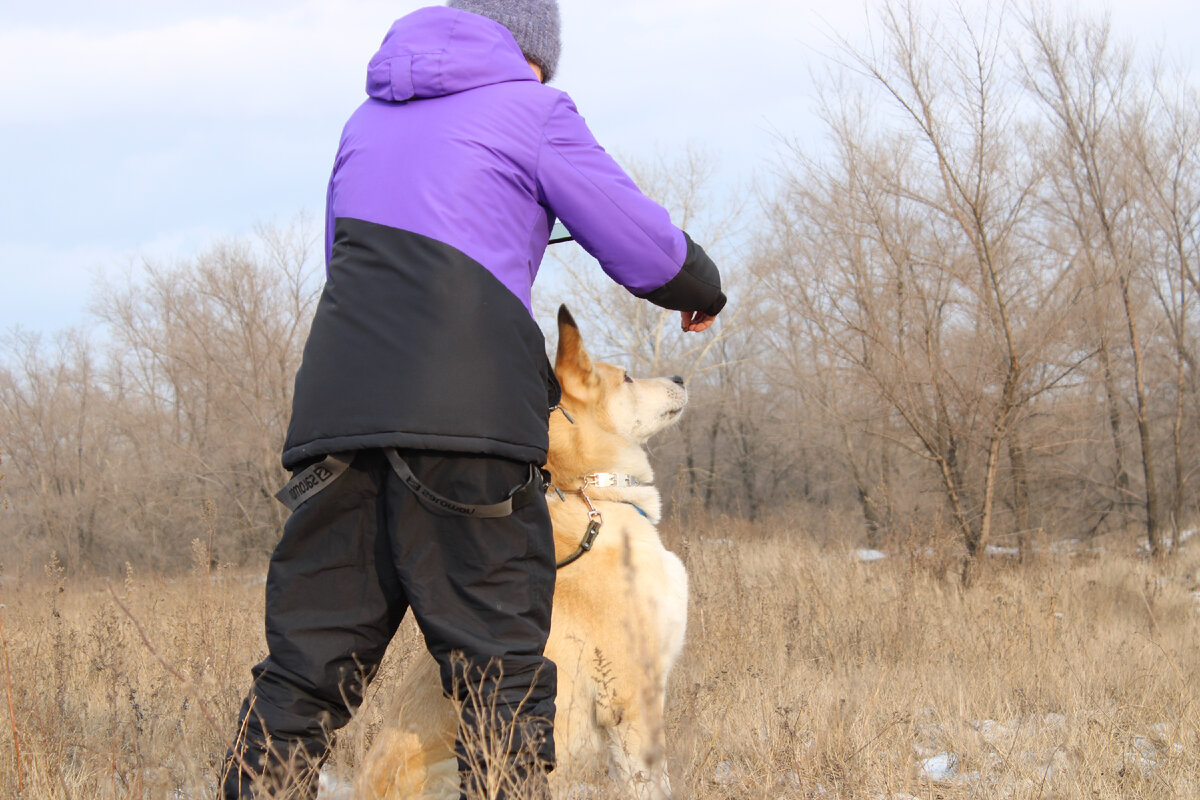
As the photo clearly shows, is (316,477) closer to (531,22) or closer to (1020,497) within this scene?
(531,22)

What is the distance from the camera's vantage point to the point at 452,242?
1.90 m

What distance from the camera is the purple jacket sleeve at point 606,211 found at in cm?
203

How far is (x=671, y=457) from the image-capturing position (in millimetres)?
30516

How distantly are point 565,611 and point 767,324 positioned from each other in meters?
22.4

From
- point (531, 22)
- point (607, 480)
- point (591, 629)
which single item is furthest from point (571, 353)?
point (531, 22)

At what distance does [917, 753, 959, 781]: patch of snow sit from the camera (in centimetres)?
301

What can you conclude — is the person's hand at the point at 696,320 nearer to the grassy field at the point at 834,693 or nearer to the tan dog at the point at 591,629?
the tan dog at the point at 591,629

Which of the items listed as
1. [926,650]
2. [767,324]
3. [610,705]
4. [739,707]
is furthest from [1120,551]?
[767,324]

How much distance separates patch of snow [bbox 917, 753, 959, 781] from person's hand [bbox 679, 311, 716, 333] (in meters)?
1.74

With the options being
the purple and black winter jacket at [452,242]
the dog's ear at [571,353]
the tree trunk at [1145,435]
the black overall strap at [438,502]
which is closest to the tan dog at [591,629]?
the dog's ear at [571,353]

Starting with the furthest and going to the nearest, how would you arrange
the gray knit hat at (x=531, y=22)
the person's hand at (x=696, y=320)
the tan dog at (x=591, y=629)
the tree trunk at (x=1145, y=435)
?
1. the tree trunk at (x=1145, y=435)
2. the person's hand at (x=696, y=320)
3. the gray knit hat at (x=531, y=22)
4. the tan dog at (x=591, y=629)

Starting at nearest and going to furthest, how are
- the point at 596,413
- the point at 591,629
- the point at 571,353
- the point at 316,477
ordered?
the point at 316,477 < the point at 591,629 < the point at 571,353 < the point at 596,413

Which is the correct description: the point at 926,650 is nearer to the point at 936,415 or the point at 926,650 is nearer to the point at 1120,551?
the point at 936,415

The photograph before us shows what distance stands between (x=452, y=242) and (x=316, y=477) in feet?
1.99
